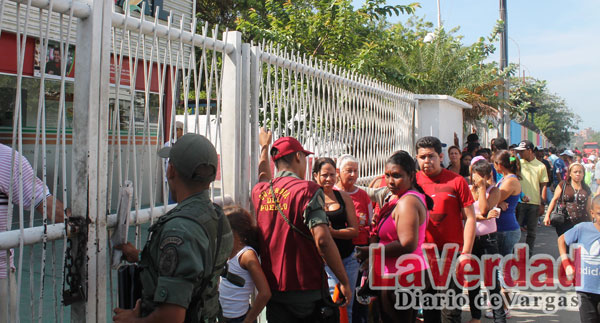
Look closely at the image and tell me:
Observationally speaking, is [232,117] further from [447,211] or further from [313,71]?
[447,211]

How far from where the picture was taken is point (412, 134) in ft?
28.9

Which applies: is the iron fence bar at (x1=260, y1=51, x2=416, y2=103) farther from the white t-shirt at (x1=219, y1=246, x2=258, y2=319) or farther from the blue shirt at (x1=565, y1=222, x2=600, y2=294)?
the blue shirt at (x1=565, y1=222, x2=600, y2=294)

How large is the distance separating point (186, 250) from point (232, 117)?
2097mm

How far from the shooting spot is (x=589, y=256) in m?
4.08

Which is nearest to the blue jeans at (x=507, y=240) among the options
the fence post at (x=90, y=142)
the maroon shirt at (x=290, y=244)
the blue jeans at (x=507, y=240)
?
the blue jeans at (x=507, y=240)

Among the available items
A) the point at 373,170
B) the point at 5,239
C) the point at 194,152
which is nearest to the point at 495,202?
the point at 373,170

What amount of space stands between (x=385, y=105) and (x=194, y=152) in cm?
550

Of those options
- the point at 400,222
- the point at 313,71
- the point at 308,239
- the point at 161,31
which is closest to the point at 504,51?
the point at 313,71

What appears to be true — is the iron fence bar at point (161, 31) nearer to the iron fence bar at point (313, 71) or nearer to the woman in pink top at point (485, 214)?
the iron fence bar at point (313, 71)

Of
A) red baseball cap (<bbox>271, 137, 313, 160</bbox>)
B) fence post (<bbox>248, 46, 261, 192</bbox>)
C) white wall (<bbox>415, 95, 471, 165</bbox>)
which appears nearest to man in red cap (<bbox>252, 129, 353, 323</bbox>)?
red baseball cap (<bbox>271, 137, 313, 160</bbox>)

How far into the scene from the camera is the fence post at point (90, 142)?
2.50 m

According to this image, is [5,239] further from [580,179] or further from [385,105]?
[580,179]

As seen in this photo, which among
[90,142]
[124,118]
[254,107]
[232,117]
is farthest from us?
[124,118]

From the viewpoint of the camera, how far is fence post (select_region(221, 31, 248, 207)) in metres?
3.76
